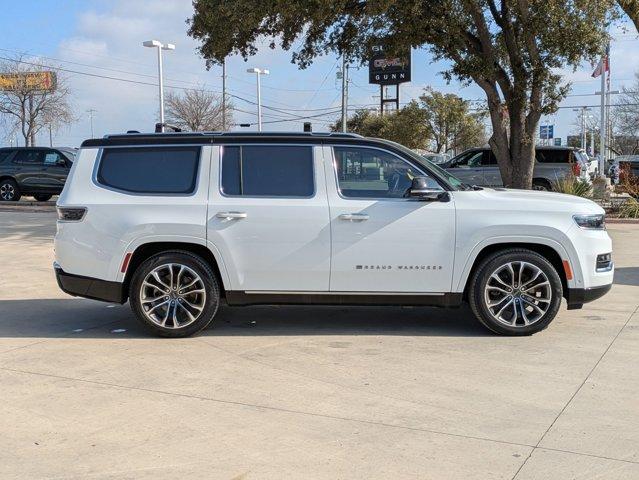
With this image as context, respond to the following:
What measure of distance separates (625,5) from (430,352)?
41.7 feet

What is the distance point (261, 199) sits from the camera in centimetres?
615

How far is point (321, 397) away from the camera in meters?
4.72

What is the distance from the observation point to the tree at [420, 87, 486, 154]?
45656 mm

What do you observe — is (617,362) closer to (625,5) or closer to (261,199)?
(261,199)

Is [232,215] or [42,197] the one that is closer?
[232,215]

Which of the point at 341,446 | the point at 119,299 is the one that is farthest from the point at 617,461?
the point at 119,299

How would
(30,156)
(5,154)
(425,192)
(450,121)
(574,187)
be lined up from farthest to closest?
1. (450,121)
2. (5,154)
3. (30,156)
4. (574,187)
5. (425,192)

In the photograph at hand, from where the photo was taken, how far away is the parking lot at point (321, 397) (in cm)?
372

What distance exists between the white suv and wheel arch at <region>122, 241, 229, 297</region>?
0.01 meters

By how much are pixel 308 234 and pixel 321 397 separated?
1.80 metres

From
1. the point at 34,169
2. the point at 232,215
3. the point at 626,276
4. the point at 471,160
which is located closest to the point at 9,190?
the point at 34,169

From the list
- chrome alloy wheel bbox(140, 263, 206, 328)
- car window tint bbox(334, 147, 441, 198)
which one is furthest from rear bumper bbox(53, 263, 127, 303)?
car window tint bbox(334, 147, 441, 198)

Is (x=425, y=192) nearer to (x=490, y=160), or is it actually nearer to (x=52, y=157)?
(x=490, y=160)

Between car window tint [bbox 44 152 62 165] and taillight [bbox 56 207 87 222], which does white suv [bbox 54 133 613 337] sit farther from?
car window tint [bbox 44 152 62 165]
